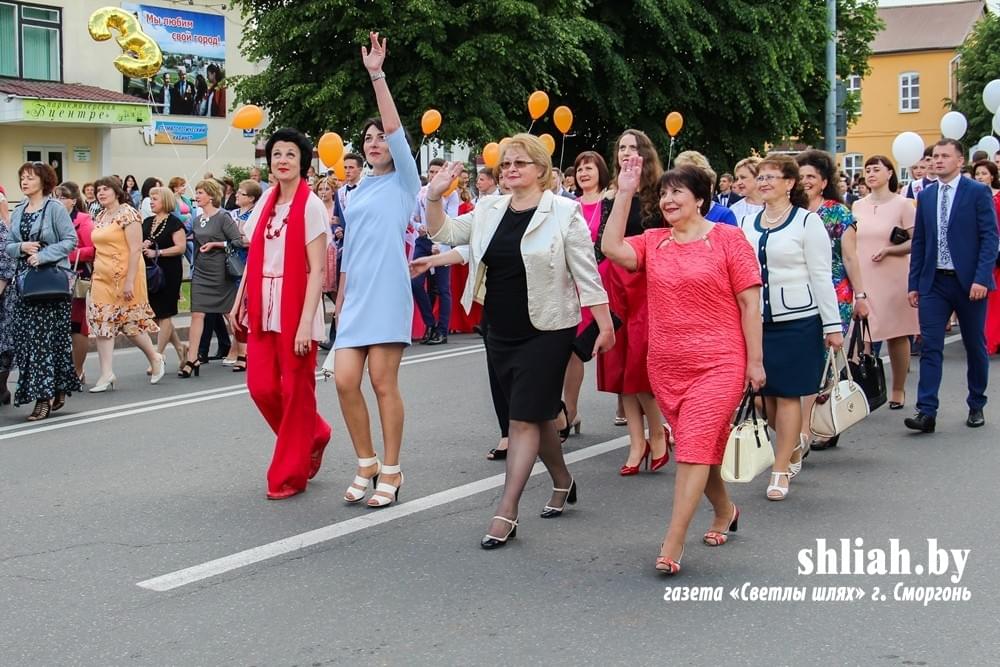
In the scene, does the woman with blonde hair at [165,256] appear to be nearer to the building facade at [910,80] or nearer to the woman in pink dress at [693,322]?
the woman in pink dress at [693,322]

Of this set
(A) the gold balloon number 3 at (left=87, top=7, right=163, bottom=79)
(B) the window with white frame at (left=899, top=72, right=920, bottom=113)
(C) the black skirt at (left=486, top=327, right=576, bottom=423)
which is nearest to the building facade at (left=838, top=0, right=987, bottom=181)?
(B) the window with white frame at (left=899, top=72, right=920, bottom=113)

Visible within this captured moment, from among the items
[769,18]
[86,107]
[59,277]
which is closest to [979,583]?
[59,277]

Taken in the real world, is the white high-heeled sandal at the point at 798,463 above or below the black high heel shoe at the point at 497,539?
above

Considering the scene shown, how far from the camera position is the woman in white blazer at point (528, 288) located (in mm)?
5918

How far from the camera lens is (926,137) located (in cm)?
7569

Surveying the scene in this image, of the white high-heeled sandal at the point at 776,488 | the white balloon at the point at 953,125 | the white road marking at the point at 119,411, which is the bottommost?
the white high-heeled sandal at the point at 776,488

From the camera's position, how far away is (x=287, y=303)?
6754 mm

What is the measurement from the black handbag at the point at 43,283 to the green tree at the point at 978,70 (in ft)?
180

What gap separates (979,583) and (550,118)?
27575 millimetres

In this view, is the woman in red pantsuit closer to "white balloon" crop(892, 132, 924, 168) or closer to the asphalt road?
the asphalt road

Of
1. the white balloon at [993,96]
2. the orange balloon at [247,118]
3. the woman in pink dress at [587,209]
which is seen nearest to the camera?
the woman in pink dress at [587,209]

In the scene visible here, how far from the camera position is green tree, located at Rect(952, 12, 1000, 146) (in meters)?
59.7

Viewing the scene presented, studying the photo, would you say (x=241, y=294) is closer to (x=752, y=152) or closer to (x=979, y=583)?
(x=979, y=583)

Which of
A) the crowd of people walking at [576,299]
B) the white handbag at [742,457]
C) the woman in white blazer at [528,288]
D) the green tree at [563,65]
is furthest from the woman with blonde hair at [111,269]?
the green tree at [563,65]
